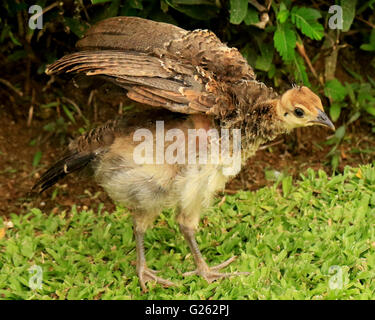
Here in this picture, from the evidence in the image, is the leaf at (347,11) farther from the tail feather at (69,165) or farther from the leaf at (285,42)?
the tail feather at (69,165)

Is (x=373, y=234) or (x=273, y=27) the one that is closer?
(x=373, y=234)

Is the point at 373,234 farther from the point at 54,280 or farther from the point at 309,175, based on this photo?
the point at 54,280

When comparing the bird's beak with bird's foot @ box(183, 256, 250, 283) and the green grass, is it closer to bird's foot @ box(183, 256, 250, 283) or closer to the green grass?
the green grass

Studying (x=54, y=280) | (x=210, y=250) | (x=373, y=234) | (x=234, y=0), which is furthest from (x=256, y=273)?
(x=234, y=0)

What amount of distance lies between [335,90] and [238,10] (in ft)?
4.64

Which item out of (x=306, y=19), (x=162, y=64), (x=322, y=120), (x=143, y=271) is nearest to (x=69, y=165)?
(x=143, y=271)

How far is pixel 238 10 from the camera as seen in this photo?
4512 millimetres

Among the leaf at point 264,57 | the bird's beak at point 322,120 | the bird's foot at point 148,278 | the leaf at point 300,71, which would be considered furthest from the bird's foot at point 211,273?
the leaf at point 264,57

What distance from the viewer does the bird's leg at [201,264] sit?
4113 mm

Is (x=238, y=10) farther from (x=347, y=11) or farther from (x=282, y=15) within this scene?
(x=347, y=11)

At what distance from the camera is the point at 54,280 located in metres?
4.23

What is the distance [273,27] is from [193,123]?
5.24 ft

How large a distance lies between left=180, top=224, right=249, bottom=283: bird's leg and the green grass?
7 cm

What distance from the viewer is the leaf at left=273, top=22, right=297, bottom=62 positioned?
4.63 m
